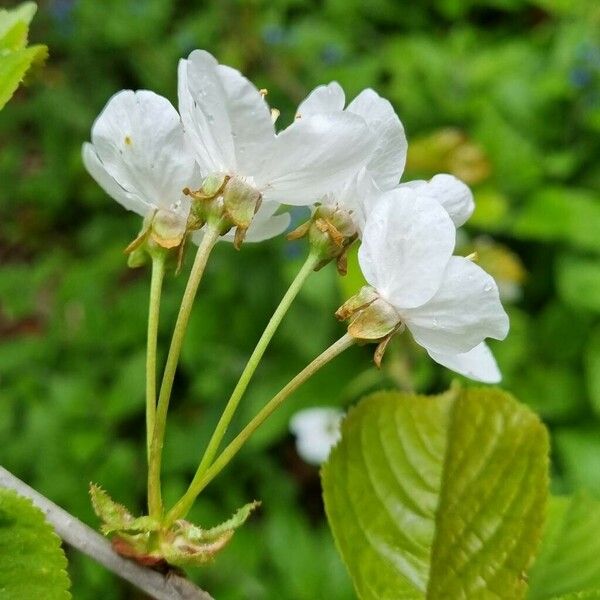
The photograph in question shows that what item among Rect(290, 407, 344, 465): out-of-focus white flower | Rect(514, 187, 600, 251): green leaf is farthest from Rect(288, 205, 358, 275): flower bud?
Rect(514, 187, 600, 251): green leaf

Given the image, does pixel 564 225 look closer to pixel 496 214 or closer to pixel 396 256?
pixel 496 214

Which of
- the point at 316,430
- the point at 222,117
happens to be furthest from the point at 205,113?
the point at 316,430

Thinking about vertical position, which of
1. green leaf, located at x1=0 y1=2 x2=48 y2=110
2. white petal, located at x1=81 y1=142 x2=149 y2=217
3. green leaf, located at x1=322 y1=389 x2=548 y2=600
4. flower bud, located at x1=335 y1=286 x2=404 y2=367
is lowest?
green leaf, located at x1=322 y1=389 x2=548 y2=600

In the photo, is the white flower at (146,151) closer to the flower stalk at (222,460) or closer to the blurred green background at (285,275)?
the flower stalk at (222,460)

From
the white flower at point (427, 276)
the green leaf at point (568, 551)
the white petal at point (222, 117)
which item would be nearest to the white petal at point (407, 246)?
the white flower at point (427, 276)

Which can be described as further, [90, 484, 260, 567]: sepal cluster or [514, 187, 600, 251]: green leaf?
[514, 187, 600, 251]: green leaf

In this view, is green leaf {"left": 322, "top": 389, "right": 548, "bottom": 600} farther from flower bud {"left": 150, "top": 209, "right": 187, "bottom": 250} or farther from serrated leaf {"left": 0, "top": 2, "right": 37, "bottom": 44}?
serrated leaf {"left": 0, "top": 2, "right": 37, "bottom": 44}

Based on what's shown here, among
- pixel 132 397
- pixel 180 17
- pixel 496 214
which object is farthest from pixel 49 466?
pixel 180 17
